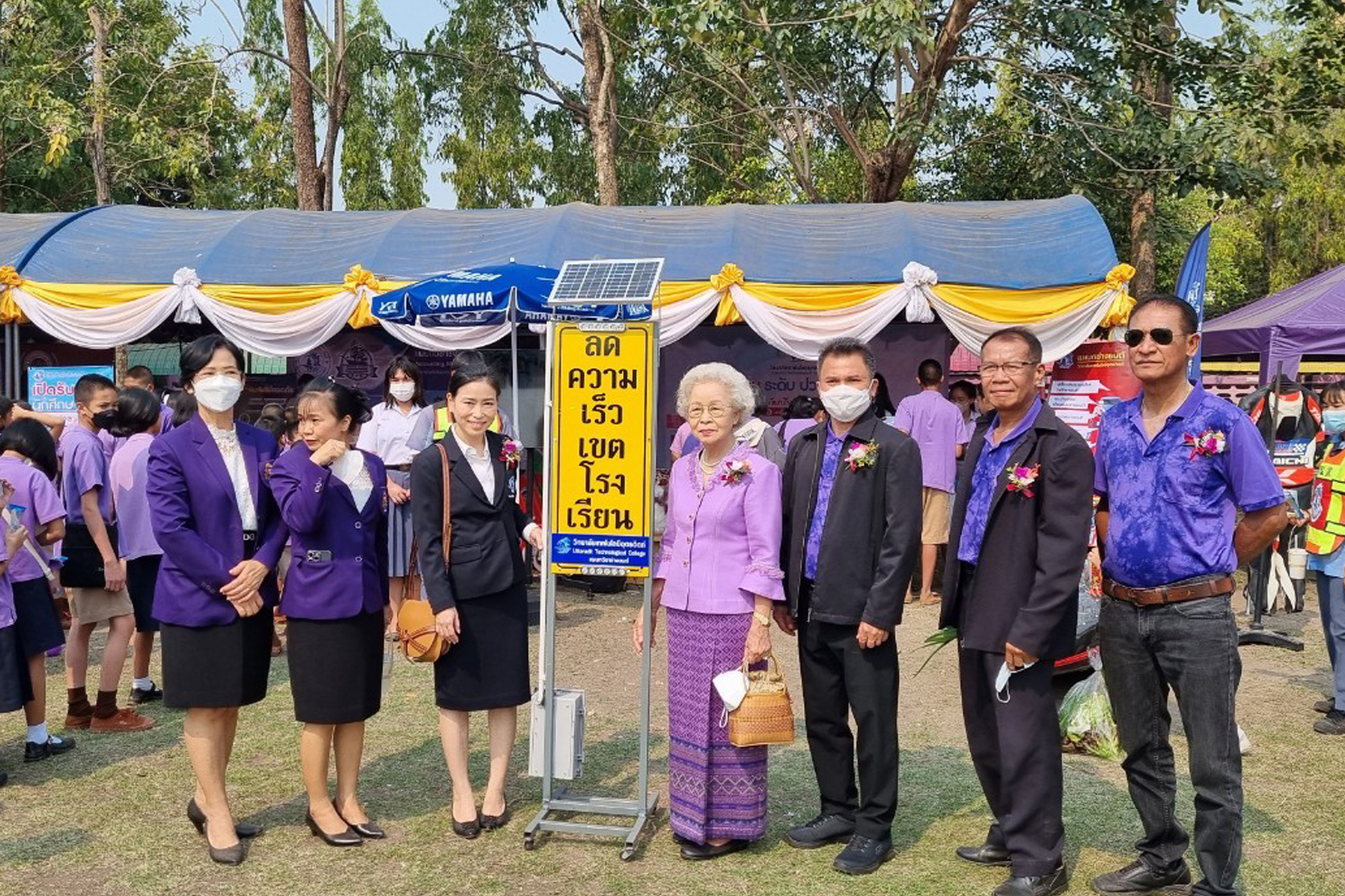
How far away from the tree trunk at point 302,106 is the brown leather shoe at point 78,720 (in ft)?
39.4

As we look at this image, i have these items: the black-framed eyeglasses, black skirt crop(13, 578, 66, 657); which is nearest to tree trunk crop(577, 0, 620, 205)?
black skirt crop(13, 578, 66, 657)

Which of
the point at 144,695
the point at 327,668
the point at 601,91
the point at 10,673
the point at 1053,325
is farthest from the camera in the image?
the point at 601,91

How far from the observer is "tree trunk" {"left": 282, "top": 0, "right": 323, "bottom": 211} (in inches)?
662

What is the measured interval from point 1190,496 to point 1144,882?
1332 millimetres

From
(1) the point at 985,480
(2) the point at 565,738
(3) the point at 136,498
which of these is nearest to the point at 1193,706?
(1) the point at 985,480

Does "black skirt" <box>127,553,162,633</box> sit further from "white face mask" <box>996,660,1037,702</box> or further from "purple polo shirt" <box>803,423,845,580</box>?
"white face mask" <box>996,660,1037,702</box>

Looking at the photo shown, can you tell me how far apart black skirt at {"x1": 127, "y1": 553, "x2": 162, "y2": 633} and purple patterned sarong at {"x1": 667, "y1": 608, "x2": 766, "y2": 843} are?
10.4 feet

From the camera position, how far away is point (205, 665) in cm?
422

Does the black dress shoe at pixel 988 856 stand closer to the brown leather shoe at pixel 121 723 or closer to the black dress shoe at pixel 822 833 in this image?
the black dress shoe at pixel 822 833

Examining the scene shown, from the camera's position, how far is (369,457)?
14.8 feet

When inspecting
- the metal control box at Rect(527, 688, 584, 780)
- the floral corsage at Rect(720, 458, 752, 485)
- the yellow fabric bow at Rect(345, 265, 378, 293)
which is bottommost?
the metal control box at Rect(527, 688, 584, 780)

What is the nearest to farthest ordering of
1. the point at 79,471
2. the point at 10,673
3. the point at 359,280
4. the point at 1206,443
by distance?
the point at 1206,443
the point at 10,673
the point at 79,471
the point at 359,280

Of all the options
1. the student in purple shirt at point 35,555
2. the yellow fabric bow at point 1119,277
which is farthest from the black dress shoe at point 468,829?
the yellow fabric bow at point 1119,277

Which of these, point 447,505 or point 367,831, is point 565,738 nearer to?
point 367,831
